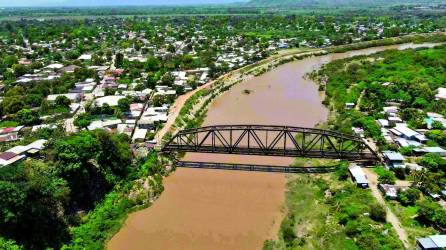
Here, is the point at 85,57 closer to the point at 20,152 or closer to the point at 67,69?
the point at 67,69

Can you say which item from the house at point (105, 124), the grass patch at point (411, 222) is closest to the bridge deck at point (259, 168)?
the grass patch at point (411, 222)

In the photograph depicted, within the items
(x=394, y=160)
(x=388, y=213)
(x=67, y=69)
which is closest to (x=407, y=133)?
(x=394, y=160)

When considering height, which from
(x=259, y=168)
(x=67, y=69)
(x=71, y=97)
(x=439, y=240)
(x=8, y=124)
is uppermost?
(x=67, y=69)

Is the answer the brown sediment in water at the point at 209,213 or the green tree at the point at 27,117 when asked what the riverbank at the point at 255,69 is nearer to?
the brown sediment in water at the point at 209,213

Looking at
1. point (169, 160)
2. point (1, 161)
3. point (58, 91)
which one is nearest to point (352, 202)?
point (169, 160)

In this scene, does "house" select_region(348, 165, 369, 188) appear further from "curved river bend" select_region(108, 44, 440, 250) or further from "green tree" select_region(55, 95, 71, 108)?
"green tree" select_region(55, 95, 71, 108)

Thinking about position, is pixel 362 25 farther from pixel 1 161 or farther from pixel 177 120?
pixel 1 161

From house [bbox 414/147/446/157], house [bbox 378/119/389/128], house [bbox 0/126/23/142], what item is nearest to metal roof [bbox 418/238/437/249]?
house [bbox 414/147/446/157]
